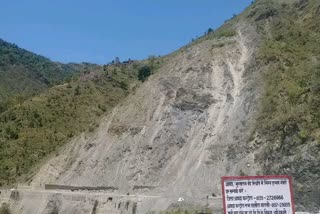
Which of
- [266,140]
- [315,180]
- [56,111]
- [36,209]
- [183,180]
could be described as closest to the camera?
[315,180]

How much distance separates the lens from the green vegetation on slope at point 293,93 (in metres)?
21.9

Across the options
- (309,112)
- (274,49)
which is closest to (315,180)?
(309,112)

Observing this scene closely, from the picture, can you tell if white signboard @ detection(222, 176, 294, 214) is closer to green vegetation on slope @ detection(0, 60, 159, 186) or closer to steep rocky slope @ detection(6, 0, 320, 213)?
steep rocky slope @ detection(6, 0, 320, 213)

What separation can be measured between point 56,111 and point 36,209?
2000cm

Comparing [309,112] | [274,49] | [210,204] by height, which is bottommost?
[210,204]

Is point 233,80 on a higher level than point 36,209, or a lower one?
higher

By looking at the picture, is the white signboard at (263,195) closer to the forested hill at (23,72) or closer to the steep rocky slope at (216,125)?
the steep rocky slope at (216,125)

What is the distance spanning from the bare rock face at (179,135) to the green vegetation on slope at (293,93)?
146 cm

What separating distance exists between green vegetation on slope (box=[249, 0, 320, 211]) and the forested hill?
5821 cm

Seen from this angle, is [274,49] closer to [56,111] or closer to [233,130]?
[233,130]

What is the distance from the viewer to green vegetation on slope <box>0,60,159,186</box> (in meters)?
46.1

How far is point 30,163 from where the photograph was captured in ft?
148

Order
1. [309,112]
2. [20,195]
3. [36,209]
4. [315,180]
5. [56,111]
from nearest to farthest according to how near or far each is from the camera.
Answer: [315,180], [309,112], [36,209], [20,195], [56,111]

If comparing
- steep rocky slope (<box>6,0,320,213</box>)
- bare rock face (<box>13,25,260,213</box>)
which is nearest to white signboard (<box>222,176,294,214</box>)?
steep rocky slope (<box>6,0,320,213</box>)
